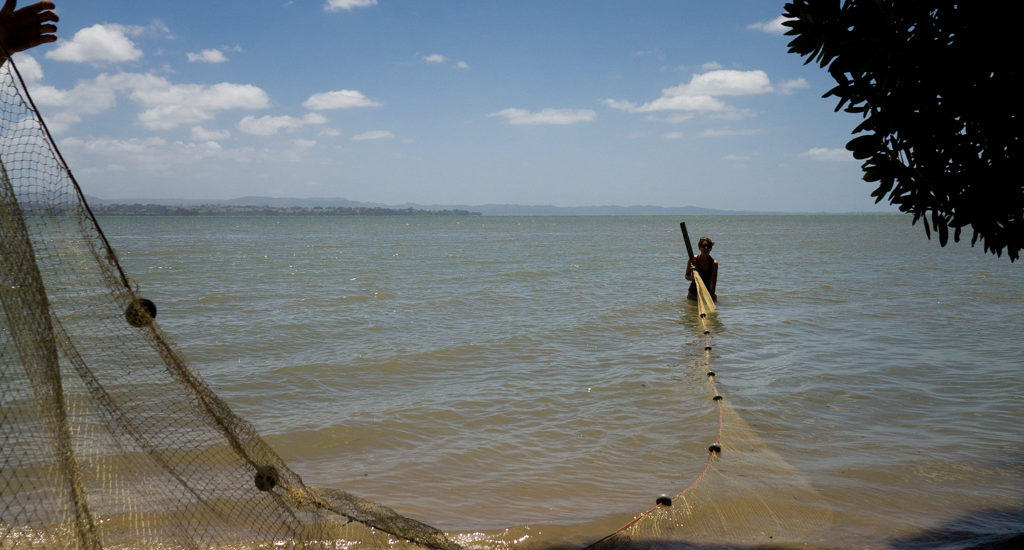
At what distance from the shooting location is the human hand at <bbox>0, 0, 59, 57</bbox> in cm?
335

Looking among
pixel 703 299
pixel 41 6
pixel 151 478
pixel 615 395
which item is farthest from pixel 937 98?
pixel 703 299

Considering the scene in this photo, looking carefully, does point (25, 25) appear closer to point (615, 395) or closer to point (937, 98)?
point (937, 98)

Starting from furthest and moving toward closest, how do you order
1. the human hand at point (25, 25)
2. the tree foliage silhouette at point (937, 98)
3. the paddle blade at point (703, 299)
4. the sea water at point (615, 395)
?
the paddle blade at point (703, 299) → the sea water at point (615, 395) → the human hand at point (25, 25) → the tree foliage silhouette at point (937, 98)

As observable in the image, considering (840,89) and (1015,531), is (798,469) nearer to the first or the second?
(1015,531)

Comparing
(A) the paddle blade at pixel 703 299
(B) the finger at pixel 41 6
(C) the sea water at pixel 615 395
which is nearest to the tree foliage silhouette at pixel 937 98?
(C) the sea water at pixel 615 395

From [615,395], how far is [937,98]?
5.05 m

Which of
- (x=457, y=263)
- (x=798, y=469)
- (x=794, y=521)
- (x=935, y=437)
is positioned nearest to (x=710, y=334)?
(x=935, y=437)

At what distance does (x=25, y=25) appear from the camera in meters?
3.38

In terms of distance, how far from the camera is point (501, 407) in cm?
721

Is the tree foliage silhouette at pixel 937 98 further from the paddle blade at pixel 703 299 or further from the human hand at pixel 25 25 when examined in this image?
the paddle blade at pixel 703 299

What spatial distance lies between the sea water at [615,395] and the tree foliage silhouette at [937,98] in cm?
223

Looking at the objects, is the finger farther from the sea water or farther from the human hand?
the sea water

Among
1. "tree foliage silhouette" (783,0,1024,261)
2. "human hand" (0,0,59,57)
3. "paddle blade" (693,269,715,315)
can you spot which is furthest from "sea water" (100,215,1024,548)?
"human hand" (0,0,59,57)

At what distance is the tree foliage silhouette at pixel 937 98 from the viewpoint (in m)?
2.92
